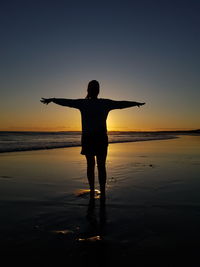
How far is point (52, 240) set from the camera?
3027 mm

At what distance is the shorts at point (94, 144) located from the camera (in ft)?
16.0

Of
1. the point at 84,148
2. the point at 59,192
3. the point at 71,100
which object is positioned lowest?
the point at 59,192

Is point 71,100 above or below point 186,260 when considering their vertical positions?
above

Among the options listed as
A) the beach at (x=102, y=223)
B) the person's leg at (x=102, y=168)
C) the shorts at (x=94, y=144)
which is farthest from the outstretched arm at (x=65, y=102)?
the beach at (x=102, y=223)

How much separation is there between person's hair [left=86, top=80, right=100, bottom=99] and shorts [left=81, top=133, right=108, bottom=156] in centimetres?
77

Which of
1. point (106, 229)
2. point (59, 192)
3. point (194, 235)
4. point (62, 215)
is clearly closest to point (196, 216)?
point (194, 235)

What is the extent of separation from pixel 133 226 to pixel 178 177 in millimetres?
3995

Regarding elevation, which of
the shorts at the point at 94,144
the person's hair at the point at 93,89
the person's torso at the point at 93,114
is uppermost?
the person's hair at the point at 93,89

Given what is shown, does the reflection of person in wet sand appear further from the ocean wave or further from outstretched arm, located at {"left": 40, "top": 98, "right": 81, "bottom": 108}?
the ocean wave

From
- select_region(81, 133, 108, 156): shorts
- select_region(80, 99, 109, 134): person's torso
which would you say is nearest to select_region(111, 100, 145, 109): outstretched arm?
select_region(80, 99, 109, 134): person's torso

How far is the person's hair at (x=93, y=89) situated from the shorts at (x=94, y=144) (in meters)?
0.77

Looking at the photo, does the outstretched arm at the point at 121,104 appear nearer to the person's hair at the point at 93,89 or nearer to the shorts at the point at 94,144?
the person's hair at the point at 93,89

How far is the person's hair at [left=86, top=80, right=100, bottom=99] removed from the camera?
198 inches

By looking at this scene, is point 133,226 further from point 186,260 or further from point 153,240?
point 186,260
